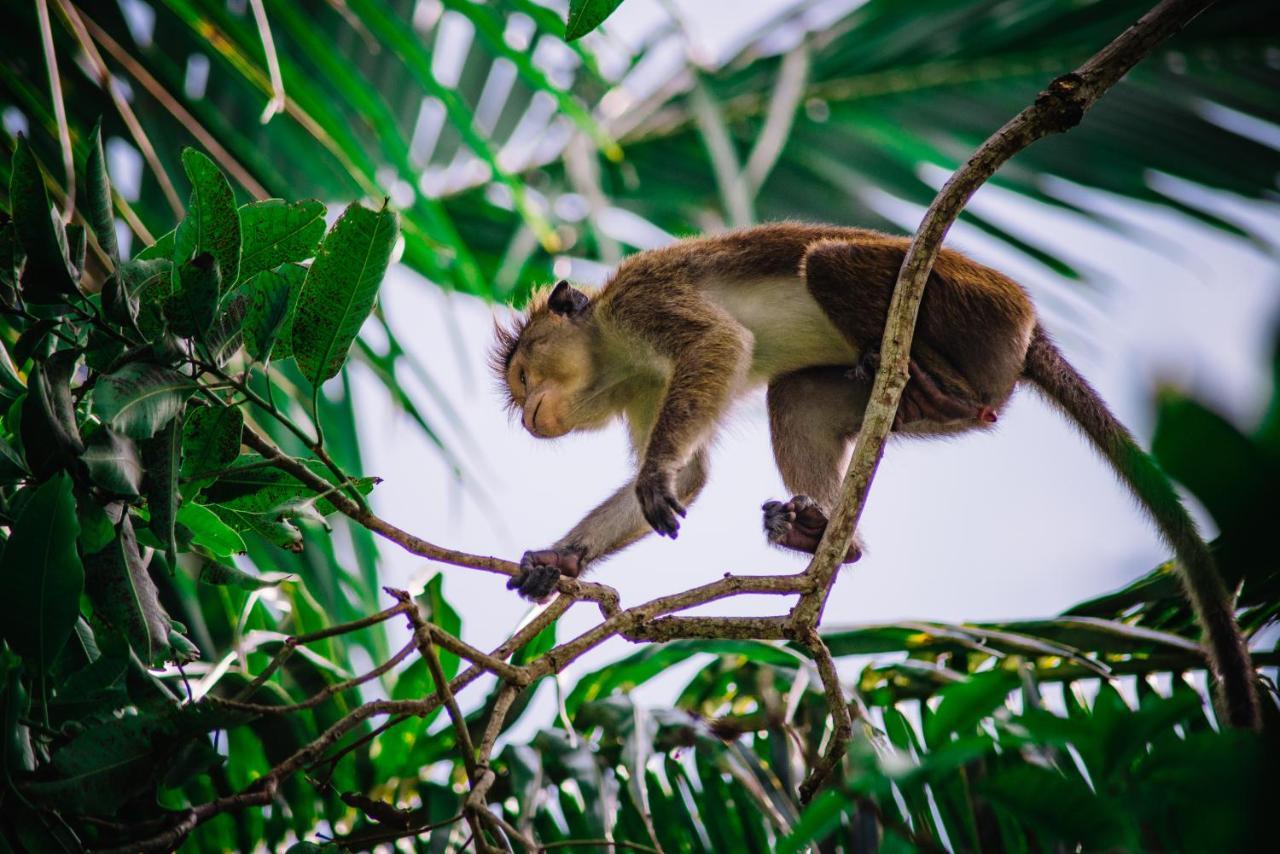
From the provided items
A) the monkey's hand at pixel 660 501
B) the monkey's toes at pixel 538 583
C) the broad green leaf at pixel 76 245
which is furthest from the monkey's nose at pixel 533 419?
the broad green leaf at pixel 76 245

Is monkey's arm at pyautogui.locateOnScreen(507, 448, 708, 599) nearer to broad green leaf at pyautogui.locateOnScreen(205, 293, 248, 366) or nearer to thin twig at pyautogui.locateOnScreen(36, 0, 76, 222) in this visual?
thin twig at pyautogui.locateOnScreen(36, 0, 76, 222)

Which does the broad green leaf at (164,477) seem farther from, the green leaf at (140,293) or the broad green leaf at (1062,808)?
the broad green leaf at (1062,808)

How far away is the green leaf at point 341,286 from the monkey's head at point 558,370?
2514mm

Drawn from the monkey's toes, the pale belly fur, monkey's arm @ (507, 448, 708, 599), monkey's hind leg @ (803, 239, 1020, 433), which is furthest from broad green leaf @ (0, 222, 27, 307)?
the pale belly fur

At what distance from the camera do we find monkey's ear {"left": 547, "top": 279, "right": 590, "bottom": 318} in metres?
4.41

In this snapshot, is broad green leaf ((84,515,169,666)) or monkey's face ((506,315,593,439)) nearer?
broad green leaf ((84,515,169,666))

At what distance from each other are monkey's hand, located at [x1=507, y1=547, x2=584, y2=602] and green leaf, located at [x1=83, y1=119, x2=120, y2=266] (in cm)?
139

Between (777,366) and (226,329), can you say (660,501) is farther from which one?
(226,329)

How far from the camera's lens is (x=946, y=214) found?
2.29 m

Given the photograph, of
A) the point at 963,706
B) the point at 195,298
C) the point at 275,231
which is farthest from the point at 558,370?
the point at 963,706

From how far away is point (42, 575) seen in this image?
4.80ft

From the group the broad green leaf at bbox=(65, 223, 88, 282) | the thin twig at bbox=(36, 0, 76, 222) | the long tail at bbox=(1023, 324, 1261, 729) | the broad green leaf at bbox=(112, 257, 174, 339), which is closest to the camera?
the broad green leaf at bbox=(112, 257, 174, 339)

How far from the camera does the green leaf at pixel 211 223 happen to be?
5.77ft

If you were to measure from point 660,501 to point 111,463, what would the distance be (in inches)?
78.7
